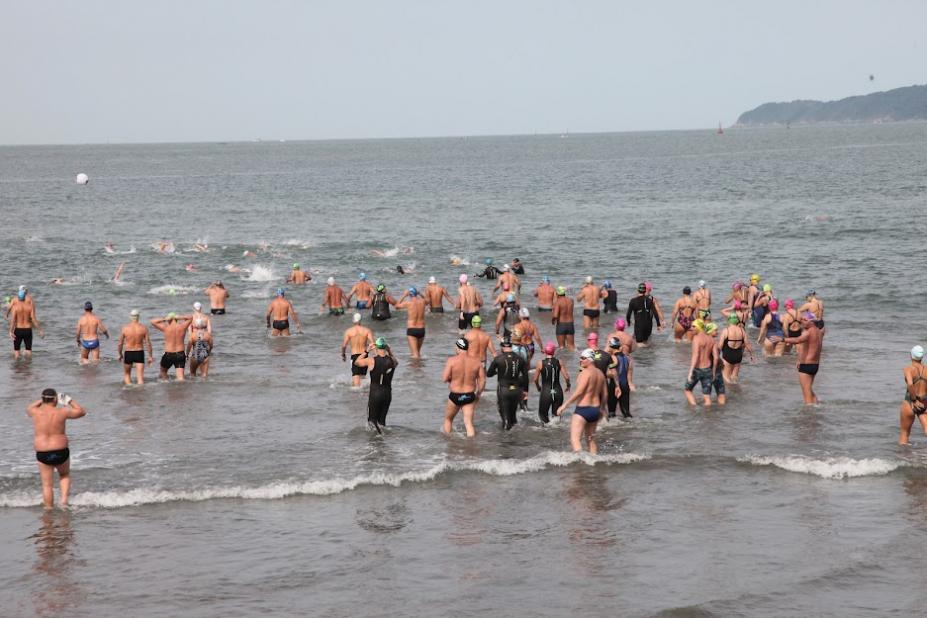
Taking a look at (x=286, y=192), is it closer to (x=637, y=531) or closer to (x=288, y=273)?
(x=288, y=273)

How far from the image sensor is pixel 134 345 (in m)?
20.2

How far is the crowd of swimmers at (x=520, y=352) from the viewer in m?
15.1

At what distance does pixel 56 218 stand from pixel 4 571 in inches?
2448

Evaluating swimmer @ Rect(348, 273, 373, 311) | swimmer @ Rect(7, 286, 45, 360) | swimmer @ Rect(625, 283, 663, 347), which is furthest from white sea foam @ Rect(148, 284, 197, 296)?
swimmer @ Rect(625, 283, 663, 347)

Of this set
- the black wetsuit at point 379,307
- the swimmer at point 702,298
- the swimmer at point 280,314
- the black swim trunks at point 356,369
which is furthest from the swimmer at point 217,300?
the swimmer at point 702,298

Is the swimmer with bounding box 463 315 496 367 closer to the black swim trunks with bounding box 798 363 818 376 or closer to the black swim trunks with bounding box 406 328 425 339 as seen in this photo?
the black swim trunks with bounding box 798 363 818 376

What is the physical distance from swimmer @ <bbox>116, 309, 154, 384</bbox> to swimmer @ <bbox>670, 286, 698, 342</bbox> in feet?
37.0

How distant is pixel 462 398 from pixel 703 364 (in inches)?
174

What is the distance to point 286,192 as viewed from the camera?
9812 centimetres

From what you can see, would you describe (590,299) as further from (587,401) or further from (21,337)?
(21,337)

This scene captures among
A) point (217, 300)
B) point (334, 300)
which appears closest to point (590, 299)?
point (334, 300)

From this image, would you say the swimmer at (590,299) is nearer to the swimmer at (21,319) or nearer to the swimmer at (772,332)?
the swimmer at (772,332)

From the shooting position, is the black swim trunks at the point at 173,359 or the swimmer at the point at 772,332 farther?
the swimmer at the point at 772,332

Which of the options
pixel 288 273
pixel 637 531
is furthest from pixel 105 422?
pixel 288 273
